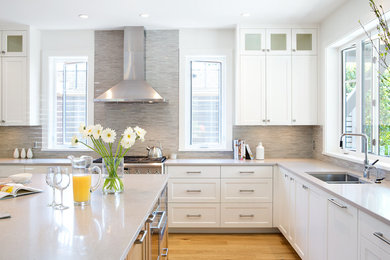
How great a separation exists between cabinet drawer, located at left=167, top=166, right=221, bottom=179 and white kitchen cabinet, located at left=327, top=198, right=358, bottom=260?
1732mm

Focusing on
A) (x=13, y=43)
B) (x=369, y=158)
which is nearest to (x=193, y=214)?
(x=369, y=158)

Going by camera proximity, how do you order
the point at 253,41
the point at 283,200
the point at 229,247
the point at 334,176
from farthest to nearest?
1. the point at 253,41
2. the point at 283,200
3. the point at 229,247
4. the point at 334,176

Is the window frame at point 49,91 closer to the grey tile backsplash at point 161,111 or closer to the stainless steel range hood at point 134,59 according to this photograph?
the grey tile backsplash at point 161,111

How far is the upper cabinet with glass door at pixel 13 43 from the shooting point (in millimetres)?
4305

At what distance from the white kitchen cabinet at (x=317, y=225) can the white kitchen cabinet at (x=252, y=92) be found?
1593 mm

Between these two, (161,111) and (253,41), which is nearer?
(253,41)

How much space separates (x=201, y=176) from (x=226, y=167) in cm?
32

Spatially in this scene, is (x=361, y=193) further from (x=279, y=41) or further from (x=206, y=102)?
Result: (x=206, y=102)

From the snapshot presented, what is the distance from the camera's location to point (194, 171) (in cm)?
396

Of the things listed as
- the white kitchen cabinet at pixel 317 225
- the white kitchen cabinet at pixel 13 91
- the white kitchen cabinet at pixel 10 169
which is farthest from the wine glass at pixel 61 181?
the white kitchen cabinet at pixel 13 91

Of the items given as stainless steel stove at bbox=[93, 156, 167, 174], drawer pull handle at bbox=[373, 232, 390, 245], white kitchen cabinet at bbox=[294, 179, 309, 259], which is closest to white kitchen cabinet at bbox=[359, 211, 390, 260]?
drawer pull handle at bbox=[373, 232, 390, 245]

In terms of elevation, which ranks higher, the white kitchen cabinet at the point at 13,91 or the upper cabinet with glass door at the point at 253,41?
the upper cabinet with glass door at the point at 253,41

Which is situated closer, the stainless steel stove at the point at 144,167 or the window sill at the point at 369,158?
the window sill at the point at 369,158

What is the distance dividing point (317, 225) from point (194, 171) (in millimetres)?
1688
